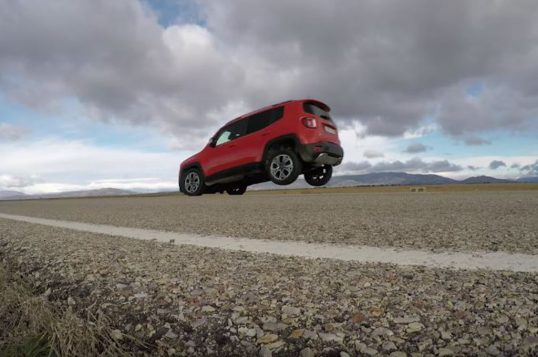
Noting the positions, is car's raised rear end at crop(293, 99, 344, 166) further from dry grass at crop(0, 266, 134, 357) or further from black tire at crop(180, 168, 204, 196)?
dry grass at crop(0, 266, 134, 357)

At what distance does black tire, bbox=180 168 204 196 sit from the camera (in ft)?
17.4

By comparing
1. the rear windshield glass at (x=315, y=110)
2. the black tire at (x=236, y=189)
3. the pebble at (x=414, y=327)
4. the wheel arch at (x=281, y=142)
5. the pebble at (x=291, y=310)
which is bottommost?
the pebble at (x=414, y=327)

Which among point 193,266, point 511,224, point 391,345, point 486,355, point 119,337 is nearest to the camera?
point 486,355

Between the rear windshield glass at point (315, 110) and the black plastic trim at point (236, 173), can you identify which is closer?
the black plastic trim at point (236, 173)

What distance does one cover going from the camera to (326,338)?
432 cm

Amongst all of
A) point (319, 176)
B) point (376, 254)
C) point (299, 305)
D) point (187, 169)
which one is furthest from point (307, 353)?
point (376, 254)

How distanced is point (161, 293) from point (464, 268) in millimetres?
4935

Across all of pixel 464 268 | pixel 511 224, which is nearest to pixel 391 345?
pixel 464 268

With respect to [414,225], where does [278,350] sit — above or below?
below

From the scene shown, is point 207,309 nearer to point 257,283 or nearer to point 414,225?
point 257,283

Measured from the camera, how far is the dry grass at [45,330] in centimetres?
522

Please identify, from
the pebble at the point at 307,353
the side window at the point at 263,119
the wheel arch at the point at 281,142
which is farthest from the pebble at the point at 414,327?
the side window at the point at 263,119

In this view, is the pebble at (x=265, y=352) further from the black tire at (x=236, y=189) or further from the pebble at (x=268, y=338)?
the black tire at (x=236, y=189)

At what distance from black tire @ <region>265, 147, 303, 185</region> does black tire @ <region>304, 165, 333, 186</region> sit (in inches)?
15.8
